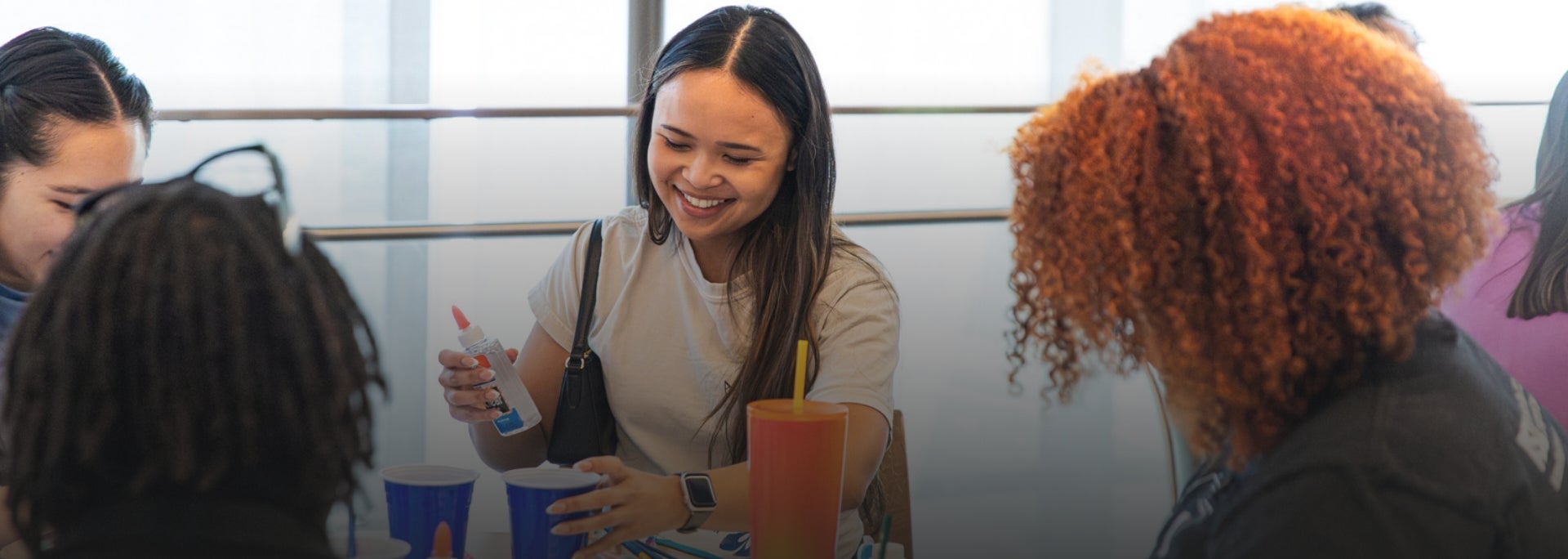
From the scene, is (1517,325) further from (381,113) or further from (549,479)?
(381,113)

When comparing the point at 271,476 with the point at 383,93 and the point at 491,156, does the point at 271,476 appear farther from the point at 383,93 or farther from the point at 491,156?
the point at 383,93

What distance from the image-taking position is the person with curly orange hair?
0.86 metres

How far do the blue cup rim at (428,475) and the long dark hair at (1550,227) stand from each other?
4.97 ft

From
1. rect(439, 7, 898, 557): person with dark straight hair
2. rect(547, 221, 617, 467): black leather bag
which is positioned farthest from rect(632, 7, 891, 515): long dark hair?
rect(547, 221, 617, 467): black leather bag

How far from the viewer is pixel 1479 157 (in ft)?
3.08

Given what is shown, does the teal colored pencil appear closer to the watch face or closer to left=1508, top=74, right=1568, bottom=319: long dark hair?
the watch face

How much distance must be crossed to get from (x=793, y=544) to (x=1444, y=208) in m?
0.55

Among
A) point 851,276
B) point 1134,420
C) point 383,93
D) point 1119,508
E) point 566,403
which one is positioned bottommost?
point 1119,508

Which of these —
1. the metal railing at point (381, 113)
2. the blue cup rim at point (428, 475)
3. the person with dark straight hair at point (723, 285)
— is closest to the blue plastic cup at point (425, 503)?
the blue cup rim at point (428, 475)

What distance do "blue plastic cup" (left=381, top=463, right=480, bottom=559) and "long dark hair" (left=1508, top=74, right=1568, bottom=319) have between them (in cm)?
152

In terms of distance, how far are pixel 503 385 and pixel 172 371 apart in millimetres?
570

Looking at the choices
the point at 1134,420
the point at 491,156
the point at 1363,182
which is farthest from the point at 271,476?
the point at 1134,420

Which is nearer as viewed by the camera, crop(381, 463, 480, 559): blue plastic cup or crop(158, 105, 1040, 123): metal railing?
crop(381, 463, 480, 559): blue plastic cup

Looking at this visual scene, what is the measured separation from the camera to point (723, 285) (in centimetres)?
160
